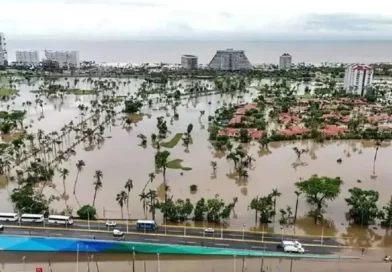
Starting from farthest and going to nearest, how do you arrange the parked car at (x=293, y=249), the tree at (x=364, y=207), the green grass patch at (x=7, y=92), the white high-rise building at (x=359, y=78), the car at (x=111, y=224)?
the green grass patch at (x=7, y=92) < the white high-rise building at (x=359, y=78) < the tree at (x=364, y=207) < the car at (x=111, y=224) < the parked car at (x=293, y=249)

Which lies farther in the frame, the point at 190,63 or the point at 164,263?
the point at 190,63

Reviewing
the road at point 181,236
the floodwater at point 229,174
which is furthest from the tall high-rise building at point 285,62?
the road at point 181,236

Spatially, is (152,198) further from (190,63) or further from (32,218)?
(190,63)

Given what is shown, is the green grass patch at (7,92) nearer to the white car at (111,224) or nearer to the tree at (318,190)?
the white car at (111,224)

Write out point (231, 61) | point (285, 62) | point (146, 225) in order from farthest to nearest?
1. point (285, 62)
2. point (231, 61)
3. point (146, 225)

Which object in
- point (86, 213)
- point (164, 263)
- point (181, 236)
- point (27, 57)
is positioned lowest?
point (164, 263)

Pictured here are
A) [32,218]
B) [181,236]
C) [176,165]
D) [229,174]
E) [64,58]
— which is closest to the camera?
[181,236]

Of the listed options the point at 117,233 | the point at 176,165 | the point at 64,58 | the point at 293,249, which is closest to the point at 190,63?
the point at 64,58

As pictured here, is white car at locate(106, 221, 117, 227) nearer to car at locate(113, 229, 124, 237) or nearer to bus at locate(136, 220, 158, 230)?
car at locate(113, 229, 124, 237)
